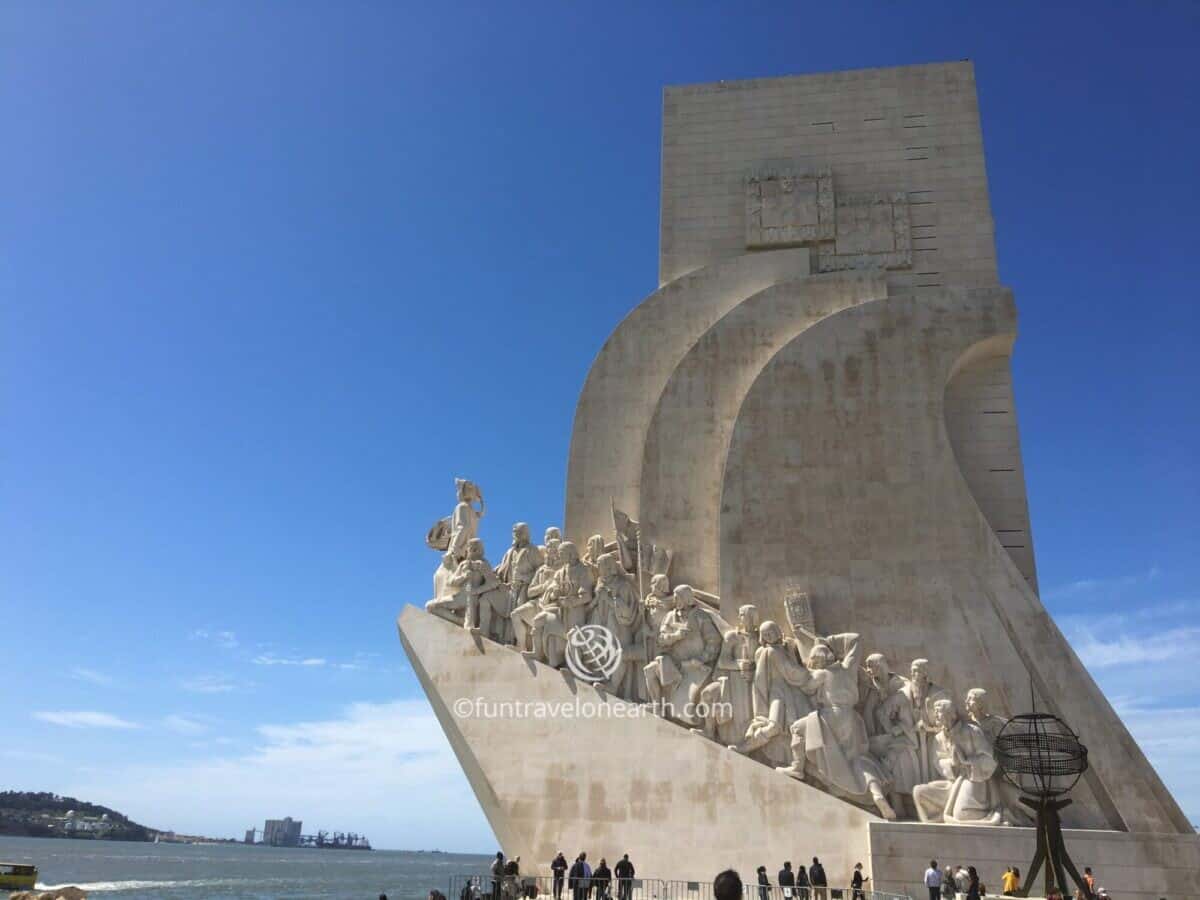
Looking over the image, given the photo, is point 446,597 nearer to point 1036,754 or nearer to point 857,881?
point 857,881

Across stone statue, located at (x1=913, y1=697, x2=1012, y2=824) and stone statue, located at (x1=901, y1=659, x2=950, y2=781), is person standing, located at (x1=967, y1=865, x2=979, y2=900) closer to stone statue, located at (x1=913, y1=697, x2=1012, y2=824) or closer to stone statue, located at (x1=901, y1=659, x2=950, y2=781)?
stone statue, located at (x1=913, y1=697, x2=1012, y2=824)

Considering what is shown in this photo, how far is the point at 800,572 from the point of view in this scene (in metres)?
11.8

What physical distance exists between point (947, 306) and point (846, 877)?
748 centimetres

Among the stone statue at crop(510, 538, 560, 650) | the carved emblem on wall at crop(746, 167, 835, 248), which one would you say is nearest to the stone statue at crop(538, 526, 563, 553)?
the stone statue at crop(510, 538, 560, 650)

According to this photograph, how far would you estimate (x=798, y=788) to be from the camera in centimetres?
1014

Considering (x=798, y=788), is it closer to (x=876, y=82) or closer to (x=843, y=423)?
(x=843, y=423)

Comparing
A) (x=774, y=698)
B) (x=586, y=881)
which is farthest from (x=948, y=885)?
(x=586, y=881)

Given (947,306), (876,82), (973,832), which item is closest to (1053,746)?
(973,832)

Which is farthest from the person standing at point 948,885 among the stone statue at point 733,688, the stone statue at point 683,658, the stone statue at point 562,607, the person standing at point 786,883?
the stone statue at point 562,607

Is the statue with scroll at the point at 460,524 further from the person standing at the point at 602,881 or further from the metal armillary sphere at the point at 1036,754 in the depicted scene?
the metal armillary sphere at the point at 1036,754

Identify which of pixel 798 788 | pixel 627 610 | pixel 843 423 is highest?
pixel 843 423

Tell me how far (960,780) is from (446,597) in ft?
21.4

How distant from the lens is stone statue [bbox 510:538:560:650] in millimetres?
11719

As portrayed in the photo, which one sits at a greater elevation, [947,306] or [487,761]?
[947,306]
